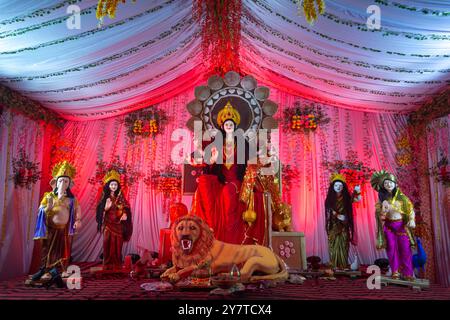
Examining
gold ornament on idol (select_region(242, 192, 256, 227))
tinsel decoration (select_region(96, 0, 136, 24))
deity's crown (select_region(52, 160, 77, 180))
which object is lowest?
gold ornament on idol (select_region(242, 192, 256, 227))

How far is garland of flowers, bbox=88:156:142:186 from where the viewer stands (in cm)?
724

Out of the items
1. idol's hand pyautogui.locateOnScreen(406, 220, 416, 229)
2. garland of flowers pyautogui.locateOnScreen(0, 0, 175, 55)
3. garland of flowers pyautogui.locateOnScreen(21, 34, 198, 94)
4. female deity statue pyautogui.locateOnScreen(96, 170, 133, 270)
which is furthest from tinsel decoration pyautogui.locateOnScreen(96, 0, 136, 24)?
idol's hand pyautogui.locateOnScreen(406, 220, 416, 229)

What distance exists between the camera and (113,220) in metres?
5.06

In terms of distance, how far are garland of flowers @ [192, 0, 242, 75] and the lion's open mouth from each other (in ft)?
10.6

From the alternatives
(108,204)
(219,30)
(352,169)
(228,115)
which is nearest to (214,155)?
(228,115)

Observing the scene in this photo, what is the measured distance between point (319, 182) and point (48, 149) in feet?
18.3

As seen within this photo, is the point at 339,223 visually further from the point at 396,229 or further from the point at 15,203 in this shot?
the point at 15,203

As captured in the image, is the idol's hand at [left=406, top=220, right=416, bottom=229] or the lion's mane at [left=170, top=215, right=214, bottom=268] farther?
the idol's hand at [left=406, top=220, right=416, bottom=229]

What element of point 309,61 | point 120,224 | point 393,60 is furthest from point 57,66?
point 393,60

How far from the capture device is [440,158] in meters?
5.47

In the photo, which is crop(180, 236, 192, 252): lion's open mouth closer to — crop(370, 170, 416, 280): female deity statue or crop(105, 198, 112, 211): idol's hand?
crop(105, 198, 112, 211): idol's hand

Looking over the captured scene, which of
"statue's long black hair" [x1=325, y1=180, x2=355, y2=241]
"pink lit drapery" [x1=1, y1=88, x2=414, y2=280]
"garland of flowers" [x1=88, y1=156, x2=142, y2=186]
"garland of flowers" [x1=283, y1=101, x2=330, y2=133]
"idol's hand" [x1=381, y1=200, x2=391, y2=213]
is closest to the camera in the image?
"idol's hand" [x1=381, y1=200, x2=391, y2=213]

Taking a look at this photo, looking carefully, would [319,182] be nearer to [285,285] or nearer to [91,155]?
[285,285]

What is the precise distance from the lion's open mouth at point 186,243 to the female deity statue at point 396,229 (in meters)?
2.53
